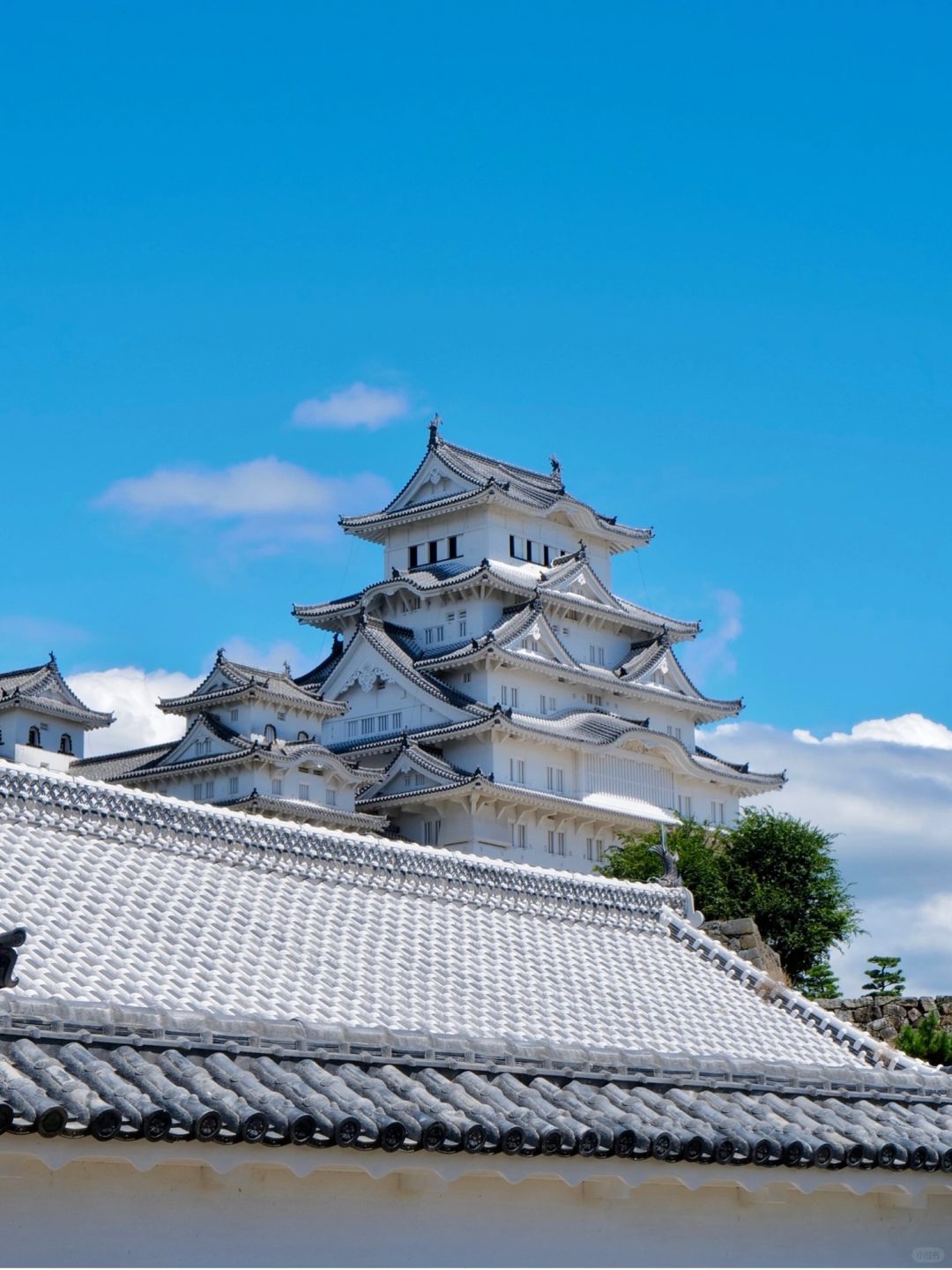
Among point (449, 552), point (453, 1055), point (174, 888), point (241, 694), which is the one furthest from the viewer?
point (449, 552)

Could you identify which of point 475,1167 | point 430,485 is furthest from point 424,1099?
point 430,485

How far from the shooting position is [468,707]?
2361 inches

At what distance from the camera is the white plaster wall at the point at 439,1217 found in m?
8.87

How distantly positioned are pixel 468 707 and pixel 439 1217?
163 ft

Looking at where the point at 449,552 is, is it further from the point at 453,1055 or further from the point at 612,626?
the point at 453,1055

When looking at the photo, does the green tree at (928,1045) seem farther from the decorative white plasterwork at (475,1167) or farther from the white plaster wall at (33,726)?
the white plaster wall at (33,726)

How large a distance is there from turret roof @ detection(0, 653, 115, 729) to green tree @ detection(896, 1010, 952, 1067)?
46.4 metres

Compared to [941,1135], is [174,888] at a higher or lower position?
higher

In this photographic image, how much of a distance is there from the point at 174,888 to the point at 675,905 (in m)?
6.08

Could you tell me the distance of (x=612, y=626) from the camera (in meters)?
68.1

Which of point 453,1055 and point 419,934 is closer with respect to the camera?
point 453,1055

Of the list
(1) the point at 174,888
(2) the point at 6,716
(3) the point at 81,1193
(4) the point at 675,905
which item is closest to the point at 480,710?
(2) the point at 6,716

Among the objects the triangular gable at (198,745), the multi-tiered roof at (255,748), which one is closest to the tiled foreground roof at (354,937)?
the multi-tiered roof at (255,748)

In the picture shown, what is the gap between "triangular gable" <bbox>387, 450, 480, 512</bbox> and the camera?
217 ft
